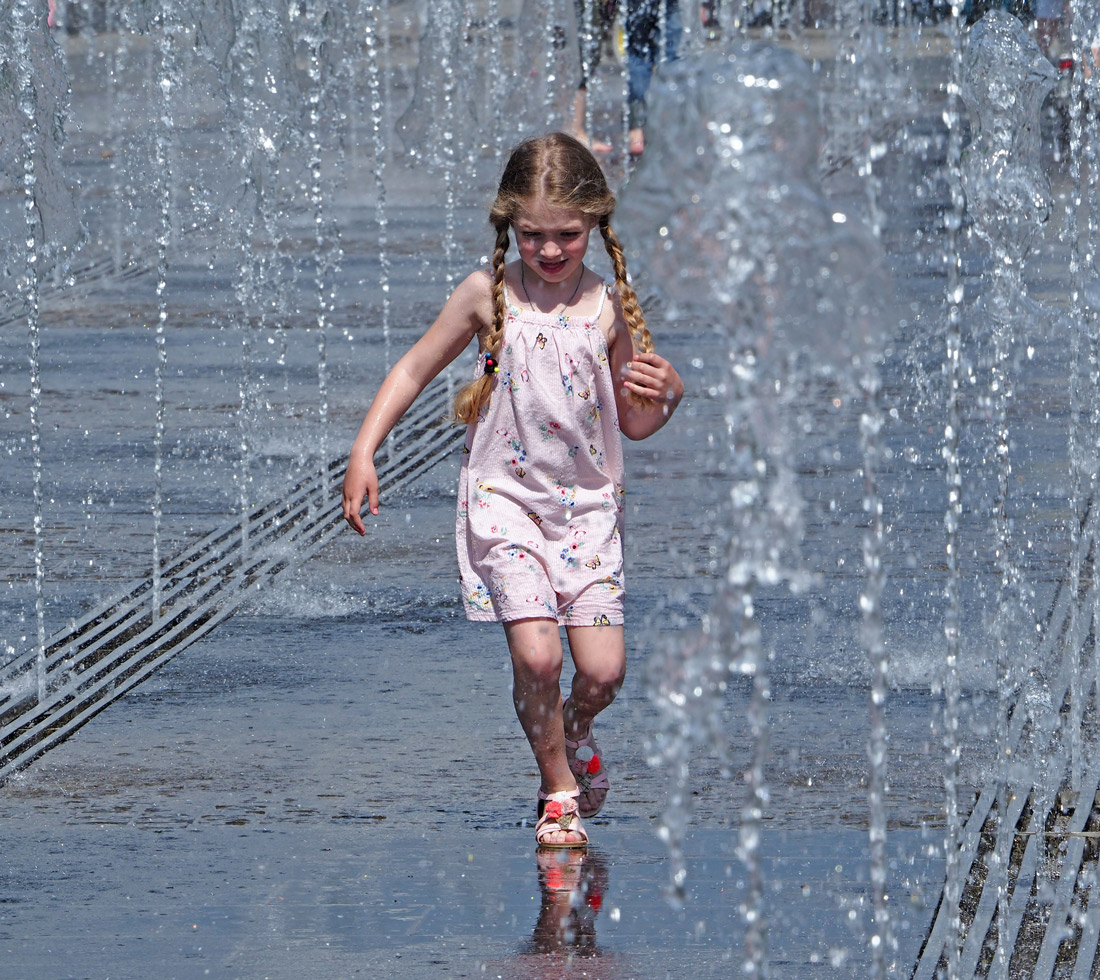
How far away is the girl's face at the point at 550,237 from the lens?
162 inches

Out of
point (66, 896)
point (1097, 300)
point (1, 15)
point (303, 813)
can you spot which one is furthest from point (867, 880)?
point (1, 15)

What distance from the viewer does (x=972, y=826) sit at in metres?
4.09

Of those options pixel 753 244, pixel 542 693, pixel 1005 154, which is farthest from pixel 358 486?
pixel 1005 154

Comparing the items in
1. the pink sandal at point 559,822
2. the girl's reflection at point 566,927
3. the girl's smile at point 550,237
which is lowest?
the girl's reflection at point 566,927

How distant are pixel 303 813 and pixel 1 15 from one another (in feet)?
26.1

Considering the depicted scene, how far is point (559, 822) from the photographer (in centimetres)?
404

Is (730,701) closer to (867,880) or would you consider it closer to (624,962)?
(867,880)

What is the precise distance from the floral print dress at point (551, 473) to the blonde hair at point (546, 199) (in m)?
0.03

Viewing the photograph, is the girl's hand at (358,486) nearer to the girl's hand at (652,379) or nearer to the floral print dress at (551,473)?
the floral print dress at (551,473)

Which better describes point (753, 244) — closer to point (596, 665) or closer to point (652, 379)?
point (652, 379)

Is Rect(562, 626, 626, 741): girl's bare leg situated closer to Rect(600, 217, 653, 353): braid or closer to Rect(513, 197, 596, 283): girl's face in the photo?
Rect(600, 217, 653, 353): braid

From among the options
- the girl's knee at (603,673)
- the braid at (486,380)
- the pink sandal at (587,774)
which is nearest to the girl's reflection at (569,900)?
the pink sandal at (587,774)

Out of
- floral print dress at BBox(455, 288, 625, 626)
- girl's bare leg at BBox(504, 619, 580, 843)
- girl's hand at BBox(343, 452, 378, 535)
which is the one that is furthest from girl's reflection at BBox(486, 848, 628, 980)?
girl's hand at BBox(343, 452, 378, 535)

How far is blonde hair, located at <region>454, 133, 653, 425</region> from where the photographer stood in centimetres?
409
